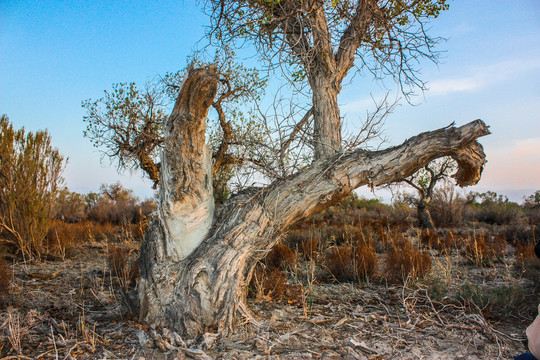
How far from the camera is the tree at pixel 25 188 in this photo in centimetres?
788

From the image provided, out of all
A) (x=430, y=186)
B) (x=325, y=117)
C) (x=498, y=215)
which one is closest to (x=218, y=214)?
(x=325, y=117)

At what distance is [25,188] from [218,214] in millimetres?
6230

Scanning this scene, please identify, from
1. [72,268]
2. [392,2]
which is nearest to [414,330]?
[392,2]

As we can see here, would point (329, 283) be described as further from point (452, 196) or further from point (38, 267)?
point (452, 196)

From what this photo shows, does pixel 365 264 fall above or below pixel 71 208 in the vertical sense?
below

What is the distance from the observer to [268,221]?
413cm

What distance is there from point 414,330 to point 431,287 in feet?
3.76

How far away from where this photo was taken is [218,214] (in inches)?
168

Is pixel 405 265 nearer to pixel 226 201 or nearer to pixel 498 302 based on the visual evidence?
pixel 498 302

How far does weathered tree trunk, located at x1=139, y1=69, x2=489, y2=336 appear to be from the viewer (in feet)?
12.2

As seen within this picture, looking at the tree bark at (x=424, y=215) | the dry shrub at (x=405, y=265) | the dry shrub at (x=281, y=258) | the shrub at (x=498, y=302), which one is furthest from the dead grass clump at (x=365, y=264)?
the tree bark at (x=424, y=215)

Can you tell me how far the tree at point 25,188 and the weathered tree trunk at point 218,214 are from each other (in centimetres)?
558

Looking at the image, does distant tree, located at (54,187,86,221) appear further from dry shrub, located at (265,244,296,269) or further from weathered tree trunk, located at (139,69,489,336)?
weathered tree trunk, located at (139,69,489,336)

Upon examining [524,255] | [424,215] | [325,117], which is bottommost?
[524,255]
